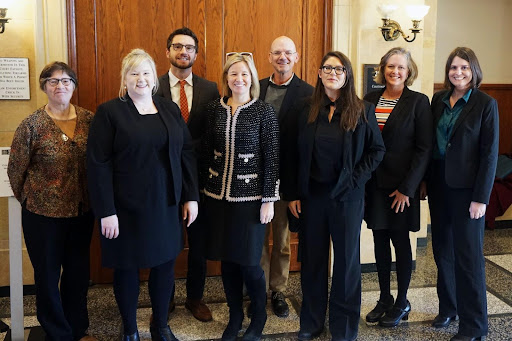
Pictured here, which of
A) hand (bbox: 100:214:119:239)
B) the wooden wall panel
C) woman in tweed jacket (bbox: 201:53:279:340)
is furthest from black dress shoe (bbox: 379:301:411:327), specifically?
→ the wooden wall panel

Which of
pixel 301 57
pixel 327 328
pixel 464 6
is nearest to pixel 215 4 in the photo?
pixel 301 57

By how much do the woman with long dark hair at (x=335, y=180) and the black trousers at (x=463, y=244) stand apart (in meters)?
0.46

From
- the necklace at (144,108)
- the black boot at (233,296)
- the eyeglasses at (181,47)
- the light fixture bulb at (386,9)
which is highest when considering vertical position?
the light fixture bulb at (386,9)

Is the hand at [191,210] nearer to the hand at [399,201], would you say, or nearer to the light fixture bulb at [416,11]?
the hand at [399,201]

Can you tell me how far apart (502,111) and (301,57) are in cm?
303

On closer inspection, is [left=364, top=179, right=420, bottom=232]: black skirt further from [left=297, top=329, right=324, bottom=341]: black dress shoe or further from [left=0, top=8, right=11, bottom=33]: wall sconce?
[left=0, top=8, right=11, bottom=33]: wall sconce

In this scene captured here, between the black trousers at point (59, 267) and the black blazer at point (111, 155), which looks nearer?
the black blazer at point (111, 155)

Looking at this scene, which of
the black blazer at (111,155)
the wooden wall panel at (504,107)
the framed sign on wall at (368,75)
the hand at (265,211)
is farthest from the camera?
the wooden wall panel at (504,107)

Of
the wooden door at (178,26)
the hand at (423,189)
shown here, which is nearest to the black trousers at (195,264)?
the wooden door at (178,26)

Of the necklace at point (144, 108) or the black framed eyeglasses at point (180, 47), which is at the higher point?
the black framed eyeglasses at point (180, 47)

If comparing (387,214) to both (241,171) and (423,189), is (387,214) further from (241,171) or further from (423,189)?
(241,171)

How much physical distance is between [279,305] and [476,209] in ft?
4.26

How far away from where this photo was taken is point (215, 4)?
3598 mm

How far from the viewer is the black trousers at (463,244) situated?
2.77 metres
